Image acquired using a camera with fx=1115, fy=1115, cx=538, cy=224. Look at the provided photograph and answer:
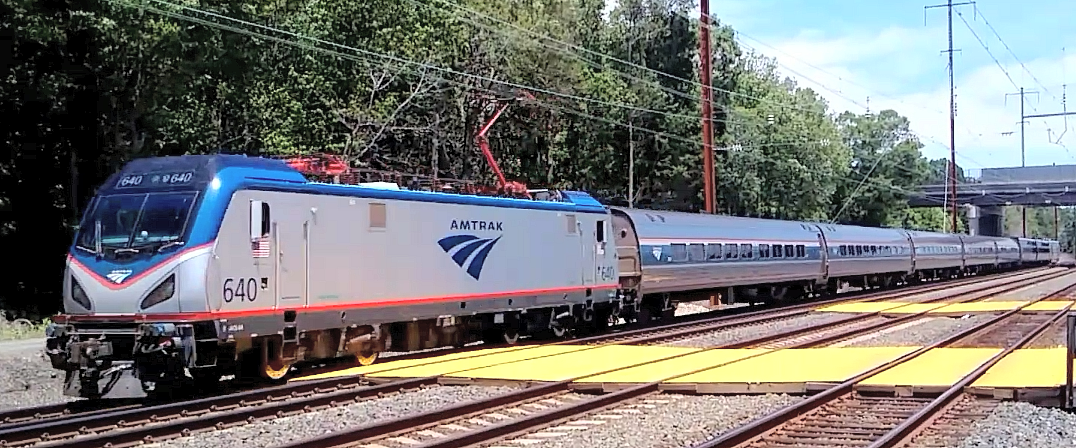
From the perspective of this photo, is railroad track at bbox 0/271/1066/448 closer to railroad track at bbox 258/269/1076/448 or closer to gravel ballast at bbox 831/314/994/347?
railroad track at bbox 258/269/1076/448

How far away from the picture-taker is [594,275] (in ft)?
77.7

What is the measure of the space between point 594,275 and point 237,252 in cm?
1091

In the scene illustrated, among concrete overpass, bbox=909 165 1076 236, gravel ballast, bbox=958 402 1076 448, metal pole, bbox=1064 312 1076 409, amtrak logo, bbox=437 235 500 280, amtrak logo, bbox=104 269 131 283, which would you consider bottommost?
gravel ballast, bbox=958 402 1076 448

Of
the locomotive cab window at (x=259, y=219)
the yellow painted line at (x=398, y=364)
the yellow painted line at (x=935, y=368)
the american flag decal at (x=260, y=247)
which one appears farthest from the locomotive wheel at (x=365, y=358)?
the yellow painted line at (x=935, y=368)

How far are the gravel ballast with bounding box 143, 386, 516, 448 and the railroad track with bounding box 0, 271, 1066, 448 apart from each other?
21 centimetres

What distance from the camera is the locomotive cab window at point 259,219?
14.2 metres

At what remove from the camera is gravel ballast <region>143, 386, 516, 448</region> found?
1085cm

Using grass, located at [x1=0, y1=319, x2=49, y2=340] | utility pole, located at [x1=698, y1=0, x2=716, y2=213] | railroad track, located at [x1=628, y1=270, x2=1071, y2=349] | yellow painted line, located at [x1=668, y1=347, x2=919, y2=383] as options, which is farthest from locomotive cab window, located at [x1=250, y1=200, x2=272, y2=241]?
utility pole, located at [x1=698, y1=0, x2=716, y2=213]

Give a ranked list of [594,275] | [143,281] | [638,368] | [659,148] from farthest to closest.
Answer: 1. [659,148]
2. [594,275]
3. [638,368]
4. [143,281]

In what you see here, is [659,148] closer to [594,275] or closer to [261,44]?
[261,44]

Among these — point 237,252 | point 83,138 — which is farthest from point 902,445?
point 83,138

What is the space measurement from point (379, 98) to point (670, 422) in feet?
99.7

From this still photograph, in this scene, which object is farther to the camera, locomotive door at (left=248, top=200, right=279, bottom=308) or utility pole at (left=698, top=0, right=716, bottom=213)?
utility pole at (left=698, top=0, right=716, bottom=213)

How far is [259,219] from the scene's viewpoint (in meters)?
14.3
